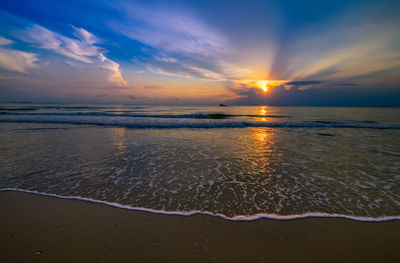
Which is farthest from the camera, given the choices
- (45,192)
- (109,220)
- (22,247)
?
(45,192)

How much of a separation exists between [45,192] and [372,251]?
22.0ft

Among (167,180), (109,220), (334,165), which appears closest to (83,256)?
(109,220)

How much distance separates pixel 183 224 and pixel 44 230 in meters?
2.41

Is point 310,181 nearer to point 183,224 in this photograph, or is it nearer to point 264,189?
point 264,189

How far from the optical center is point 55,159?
21.8 ft

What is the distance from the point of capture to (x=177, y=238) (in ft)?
9.09

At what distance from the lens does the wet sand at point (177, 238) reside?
7.98 feet

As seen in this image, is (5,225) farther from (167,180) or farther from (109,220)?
(167,180)

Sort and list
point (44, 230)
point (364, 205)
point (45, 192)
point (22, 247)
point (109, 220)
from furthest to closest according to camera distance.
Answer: point (45, 192) < point (364, 205) < point (109, 220) < point (44, 230) < point (22, 247)

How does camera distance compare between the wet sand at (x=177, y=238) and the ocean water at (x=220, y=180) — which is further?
the ocean water at (x=220, y=180)

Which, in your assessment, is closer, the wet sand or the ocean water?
the wet sand

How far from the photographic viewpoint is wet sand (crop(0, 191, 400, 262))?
2.43m

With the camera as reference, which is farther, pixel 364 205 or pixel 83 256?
pixel 364 205

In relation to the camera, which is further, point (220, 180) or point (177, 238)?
point (220, 180)
